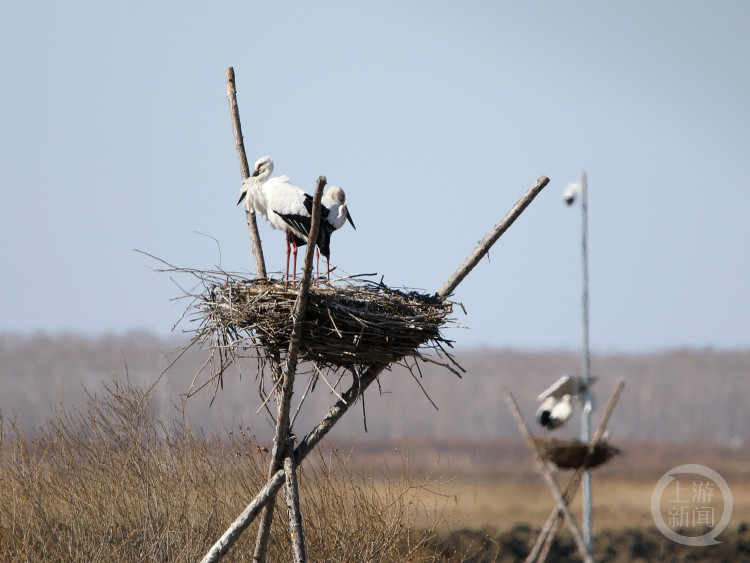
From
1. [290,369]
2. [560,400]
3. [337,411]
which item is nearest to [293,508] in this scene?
[337,411]

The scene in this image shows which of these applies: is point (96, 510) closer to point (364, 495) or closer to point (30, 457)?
point (30, 457)

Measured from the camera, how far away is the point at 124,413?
9.52 m

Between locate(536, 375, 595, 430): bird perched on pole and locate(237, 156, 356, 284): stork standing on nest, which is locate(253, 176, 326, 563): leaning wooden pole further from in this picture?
locate(536, 375, 595, 430): bird perched on pole

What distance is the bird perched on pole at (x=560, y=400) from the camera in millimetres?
4410

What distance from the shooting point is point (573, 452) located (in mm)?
4191

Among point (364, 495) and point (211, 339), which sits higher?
point (211, 339)

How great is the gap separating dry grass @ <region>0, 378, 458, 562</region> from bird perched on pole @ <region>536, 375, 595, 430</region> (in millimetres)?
4727

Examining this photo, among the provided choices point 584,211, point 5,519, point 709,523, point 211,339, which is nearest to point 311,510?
point 5,519

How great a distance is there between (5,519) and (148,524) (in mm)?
1503

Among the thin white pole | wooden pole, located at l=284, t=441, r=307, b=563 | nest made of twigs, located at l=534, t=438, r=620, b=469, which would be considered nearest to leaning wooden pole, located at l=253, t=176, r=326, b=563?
wooden pole, located at l=284, t=441, r=307, b=563

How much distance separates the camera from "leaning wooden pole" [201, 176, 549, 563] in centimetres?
586

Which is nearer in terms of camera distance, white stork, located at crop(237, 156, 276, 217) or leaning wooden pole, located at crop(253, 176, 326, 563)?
leaning wooden pole, located at crop(253, 176, 326, 563)

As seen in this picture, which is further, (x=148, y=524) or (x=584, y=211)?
(x=584, y=211)

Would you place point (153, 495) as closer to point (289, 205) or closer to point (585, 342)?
point (289, 205)
